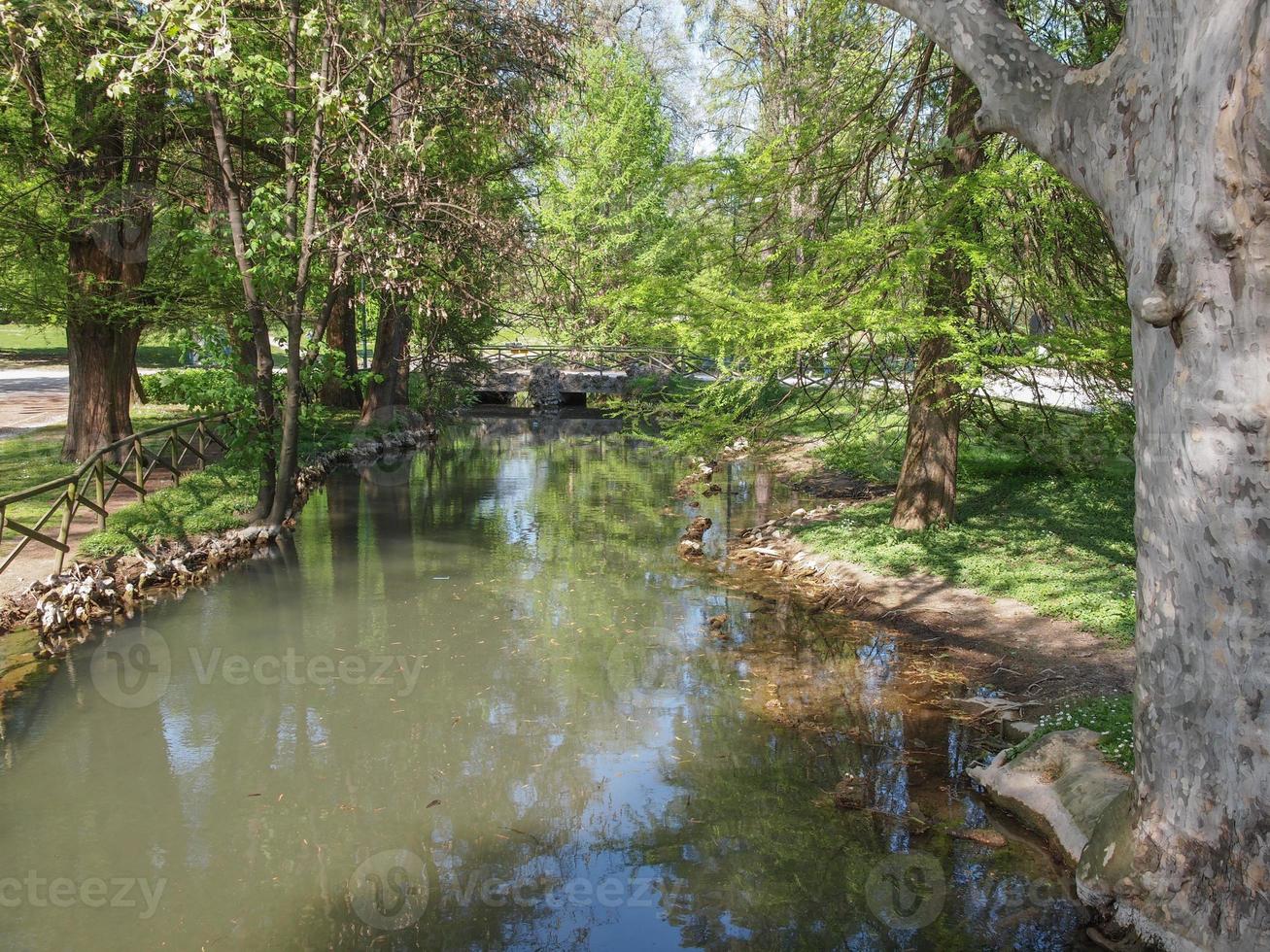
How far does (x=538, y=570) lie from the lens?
12.0 meters

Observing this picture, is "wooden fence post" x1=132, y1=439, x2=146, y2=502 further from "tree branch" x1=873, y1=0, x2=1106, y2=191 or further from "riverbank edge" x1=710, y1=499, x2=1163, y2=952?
"tree branch" x1=873, y1=0, x2=1106, y2=191

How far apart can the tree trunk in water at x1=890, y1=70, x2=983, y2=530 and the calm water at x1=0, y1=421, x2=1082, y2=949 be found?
2.69m

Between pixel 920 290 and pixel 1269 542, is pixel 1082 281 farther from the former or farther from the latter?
pixel 1269 542

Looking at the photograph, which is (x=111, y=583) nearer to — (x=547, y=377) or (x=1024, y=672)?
(x=1024, y=672)

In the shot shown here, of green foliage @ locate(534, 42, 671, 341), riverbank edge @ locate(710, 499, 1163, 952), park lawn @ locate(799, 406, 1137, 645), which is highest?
green foliage @ locate(534, 42, 671, 341)

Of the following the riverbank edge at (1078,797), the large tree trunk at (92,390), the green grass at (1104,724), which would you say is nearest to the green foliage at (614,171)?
the large tree trunk at (92,390)

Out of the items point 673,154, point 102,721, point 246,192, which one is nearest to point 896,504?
point 102,721

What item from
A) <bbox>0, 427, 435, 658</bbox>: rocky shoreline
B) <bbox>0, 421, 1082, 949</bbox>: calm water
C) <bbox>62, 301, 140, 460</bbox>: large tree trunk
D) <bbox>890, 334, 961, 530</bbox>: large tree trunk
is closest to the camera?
<bbox>0, 421, 1082, 949</bbox>: calm water

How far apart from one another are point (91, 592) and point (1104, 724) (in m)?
8.94

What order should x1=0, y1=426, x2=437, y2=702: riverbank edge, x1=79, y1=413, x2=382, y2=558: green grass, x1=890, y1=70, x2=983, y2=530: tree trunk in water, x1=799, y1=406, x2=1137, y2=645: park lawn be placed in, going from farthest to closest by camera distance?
x1=79, y1=413, x2=382, y2=558: green grass < x1=890, y1=70, x2=983, y2=530: tree trunk in water < x1=799, y1=406, x2=1137, y2=645: park lawn < x1=0, y1=426, x2=437, y2=702: riverbank edge

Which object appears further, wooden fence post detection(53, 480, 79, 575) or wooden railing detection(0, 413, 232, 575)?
wooden fence post detection(53, 480, 79, 575)

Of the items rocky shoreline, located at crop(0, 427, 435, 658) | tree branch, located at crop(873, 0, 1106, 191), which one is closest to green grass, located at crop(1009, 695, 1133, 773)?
tree branch, located at crop(873, 0, 1106, 191)

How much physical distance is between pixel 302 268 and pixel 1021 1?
864cm

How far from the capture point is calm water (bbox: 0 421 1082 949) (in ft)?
16.7
